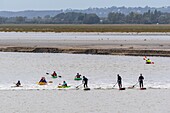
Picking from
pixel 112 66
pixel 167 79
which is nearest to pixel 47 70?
pixel 112 66

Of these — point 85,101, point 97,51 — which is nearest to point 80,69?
point 85,101

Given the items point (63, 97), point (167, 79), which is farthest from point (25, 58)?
point (63, 97)

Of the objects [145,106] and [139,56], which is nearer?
[145,106]

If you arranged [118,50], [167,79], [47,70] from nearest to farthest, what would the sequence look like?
1. [167,79]
2. [47,70]
3. [118,50]

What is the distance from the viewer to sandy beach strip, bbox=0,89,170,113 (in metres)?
32.4

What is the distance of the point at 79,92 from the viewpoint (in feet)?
125

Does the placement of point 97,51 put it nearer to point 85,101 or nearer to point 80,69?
point 80,69

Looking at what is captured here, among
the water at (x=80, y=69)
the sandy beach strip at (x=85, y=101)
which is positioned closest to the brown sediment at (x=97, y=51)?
the water at (x=80, y=69)

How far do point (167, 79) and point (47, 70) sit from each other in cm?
1262

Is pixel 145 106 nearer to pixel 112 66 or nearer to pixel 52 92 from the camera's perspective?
pixel 52 92

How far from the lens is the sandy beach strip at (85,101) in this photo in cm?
3244

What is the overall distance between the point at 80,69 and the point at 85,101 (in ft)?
56.9

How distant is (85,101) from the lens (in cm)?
3497

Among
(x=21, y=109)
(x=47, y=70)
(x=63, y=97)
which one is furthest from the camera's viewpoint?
(x=47, y=70)
